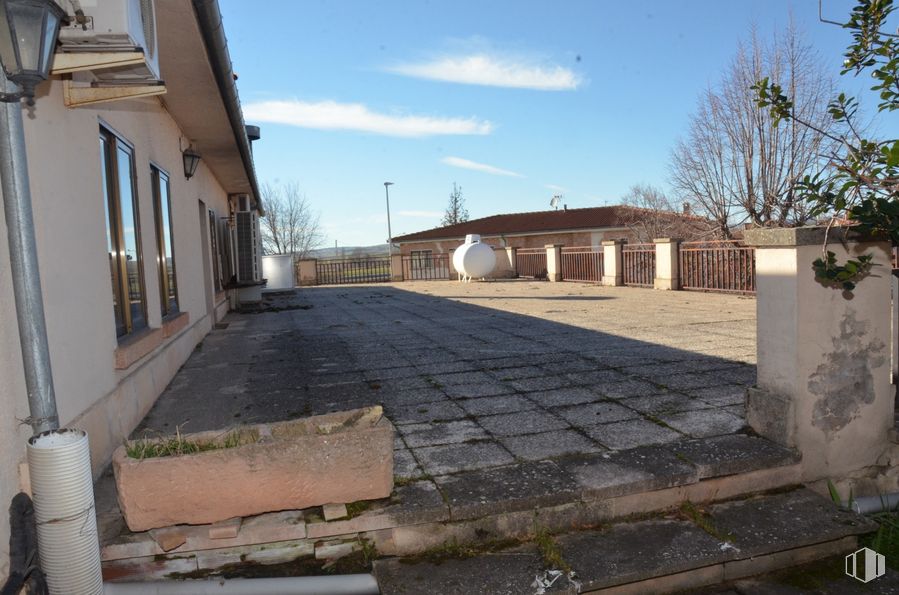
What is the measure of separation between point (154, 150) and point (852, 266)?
18.9ft

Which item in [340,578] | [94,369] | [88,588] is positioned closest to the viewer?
[88,588]

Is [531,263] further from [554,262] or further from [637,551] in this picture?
[637,551]

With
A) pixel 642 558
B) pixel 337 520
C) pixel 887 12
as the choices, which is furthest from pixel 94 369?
pixel 887 12

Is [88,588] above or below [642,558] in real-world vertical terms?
above

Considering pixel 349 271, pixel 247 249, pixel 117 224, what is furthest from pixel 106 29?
pixel 349 271

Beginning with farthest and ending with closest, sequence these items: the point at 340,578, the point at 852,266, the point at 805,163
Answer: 1. the point at 805,163
2. the point at 852,266
3. the point at 340,578

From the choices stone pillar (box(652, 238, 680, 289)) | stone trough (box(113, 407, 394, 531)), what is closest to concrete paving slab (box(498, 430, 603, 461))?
stone trough (box(113, 407, 394, 531))

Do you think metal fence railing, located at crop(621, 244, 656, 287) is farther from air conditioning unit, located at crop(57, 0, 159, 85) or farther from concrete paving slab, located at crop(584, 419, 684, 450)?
air conditioning unit, located at crop(57, 0, 159, 85)

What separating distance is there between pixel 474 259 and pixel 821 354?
16573 mm

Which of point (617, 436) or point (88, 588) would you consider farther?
point (617, 436)

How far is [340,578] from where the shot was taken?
242 cm

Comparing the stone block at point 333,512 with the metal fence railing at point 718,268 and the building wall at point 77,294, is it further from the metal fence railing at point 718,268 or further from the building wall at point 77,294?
the metal fence railing at point 718,268

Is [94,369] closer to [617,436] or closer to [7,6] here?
[7,6]

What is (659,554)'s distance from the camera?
2.58 m
